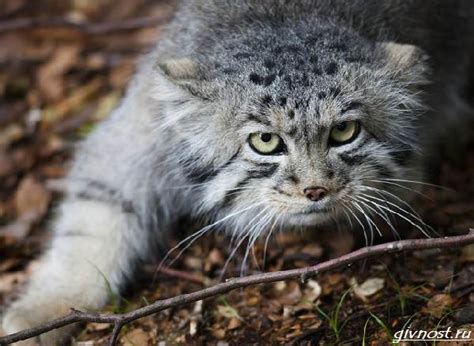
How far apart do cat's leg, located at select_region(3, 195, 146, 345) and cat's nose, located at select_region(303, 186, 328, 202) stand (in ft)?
4.34

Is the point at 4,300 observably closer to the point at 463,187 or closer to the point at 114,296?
the point at 114,296

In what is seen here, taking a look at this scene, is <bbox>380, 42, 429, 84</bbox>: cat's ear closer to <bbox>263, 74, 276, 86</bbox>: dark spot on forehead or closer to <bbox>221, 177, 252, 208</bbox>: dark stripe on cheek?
<bbox>263, 74, 276, 86</bbox>: dark spot on forehead

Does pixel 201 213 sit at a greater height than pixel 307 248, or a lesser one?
greater

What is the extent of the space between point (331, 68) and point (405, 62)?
0.43 meters

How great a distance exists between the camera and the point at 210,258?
14.7 feet

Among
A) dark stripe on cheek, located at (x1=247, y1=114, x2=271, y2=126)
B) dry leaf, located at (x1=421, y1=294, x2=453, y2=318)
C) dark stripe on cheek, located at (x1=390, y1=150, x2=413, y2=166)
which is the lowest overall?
dry leaf, located at (x1=421, y1=294, x2=453, y2=318)

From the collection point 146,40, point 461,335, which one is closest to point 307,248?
point 461,335

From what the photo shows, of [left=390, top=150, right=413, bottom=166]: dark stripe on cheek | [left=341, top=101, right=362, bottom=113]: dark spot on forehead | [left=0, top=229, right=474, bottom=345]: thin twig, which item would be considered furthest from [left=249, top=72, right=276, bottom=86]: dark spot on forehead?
[left=0, top=229, right=474, bottom=345]: thin twig

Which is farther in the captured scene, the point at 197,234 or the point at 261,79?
the point at 197,234

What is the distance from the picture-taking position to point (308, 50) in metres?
3.62

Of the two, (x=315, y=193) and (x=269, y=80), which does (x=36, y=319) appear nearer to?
(x=315, y=193)

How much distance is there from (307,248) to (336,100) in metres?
1.21

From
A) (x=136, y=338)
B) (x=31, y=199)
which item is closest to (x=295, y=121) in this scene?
(x=136, y=338)

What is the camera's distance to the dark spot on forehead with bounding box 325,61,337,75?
3543 millimetres
